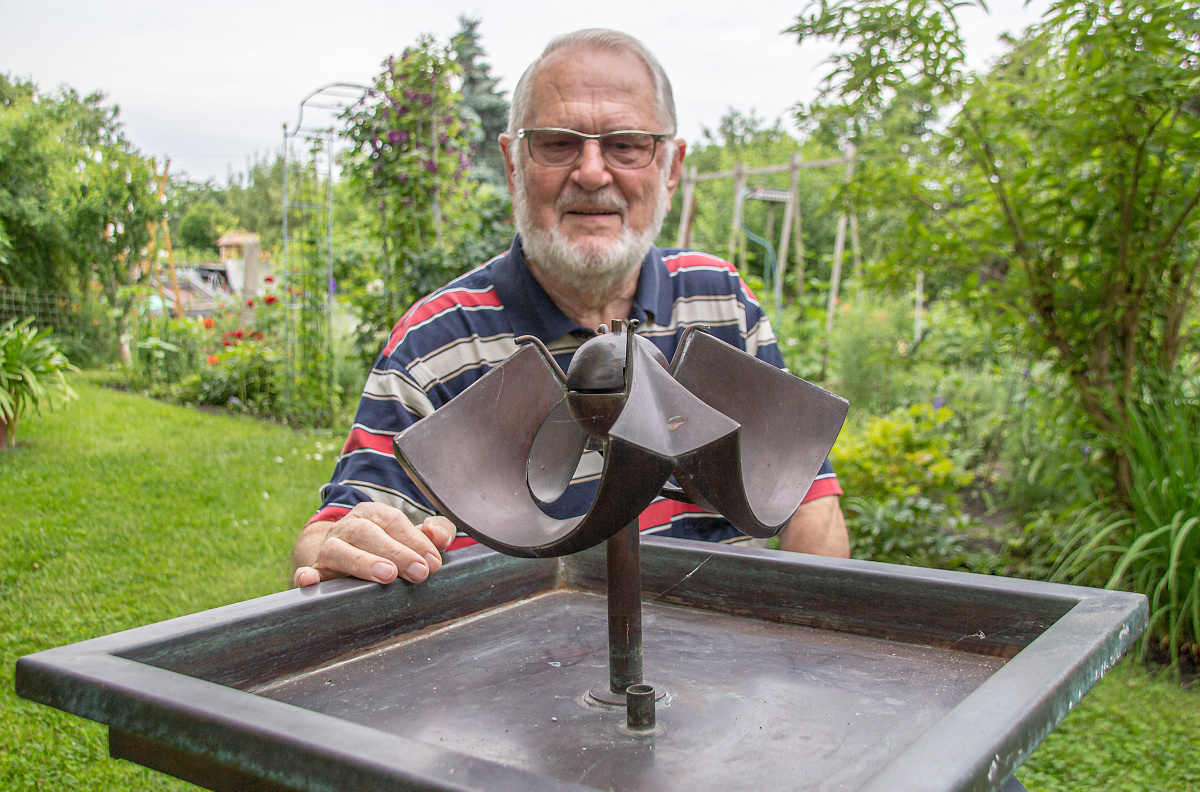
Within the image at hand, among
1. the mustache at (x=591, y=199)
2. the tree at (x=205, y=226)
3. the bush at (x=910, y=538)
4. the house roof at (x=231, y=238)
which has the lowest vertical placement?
the bush at (x=910, y=538)

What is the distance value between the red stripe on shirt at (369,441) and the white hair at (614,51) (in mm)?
708

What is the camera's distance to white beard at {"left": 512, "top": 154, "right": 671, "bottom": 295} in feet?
5.86

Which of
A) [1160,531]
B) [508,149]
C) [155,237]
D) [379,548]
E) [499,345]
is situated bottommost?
[1160,531]

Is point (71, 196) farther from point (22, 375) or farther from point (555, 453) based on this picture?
point (555, 453)

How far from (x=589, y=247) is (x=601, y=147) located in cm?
21

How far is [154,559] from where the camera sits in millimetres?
4172

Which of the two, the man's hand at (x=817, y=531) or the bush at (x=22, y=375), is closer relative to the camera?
the man's hand at (x=817, y=531)

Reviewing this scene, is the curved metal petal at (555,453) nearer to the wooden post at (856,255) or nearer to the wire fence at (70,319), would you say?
the wooden post at (856,255)

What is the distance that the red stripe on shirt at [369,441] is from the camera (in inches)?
63.2

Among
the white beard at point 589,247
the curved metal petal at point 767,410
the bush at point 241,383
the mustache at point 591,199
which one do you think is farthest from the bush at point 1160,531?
the bush at point 241,383

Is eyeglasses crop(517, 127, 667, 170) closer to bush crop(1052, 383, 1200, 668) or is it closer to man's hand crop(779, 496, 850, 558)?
man's hand crop(779, 496, 850, 558)

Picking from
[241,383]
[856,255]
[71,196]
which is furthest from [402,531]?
[71,196]

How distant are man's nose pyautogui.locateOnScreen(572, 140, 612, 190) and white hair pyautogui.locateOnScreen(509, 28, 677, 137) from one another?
15 centimetres

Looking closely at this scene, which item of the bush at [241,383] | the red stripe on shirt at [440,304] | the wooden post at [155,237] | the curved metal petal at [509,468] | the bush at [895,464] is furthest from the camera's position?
the wooden post at [155,237]
